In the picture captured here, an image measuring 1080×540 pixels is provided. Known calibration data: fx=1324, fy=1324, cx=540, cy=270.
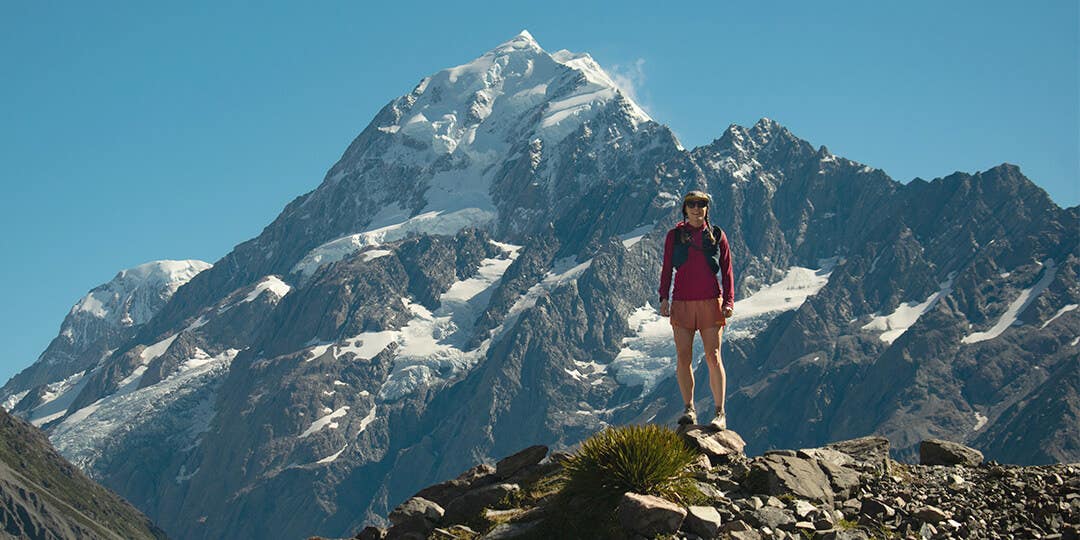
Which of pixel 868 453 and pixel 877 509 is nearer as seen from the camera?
pixel 877 509

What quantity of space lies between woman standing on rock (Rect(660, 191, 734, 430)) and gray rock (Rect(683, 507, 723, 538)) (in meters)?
6.60

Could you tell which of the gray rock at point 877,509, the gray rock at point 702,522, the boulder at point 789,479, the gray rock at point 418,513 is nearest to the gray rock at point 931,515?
the gray rock at point 877,509

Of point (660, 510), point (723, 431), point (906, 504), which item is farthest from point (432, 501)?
point (906, 504)

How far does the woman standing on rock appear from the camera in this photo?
28672 millimetres

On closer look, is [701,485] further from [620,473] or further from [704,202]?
[704,202]

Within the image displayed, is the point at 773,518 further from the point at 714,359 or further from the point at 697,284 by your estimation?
the point at 697,284

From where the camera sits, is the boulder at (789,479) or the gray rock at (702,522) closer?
the gray rock at (702,522)

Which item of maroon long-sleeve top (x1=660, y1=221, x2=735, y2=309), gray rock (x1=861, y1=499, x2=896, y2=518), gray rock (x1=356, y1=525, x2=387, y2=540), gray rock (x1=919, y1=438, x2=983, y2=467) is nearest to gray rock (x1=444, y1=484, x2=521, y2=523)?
gray rock (x1=356, y1=525, x2=387, y2=540)

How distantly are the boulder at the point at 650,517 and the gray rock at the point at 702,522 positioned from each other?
192mm

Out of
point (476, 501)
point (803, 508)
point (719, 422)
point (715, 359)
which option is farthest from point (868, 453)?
point (476, 501)

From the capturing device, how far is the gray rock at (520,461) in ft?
96.2

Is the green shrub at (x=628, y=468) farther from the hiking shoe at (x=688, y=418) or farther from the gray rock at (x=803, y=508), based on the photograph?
the hiking shoe at (x=688, y=418)

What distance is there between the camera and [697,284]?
2875cm

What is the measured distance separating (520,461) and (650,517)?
819 cm
